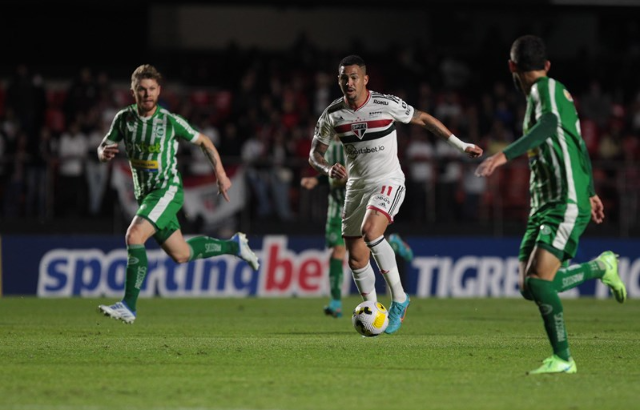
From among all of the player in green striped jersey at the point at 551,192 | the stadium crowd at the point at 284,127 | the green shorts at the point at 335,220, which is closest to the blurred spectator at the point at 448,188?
the stadium crowd at the point at 284,127

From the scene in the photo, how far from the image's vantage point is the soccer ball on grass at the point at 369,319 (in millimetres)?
10273

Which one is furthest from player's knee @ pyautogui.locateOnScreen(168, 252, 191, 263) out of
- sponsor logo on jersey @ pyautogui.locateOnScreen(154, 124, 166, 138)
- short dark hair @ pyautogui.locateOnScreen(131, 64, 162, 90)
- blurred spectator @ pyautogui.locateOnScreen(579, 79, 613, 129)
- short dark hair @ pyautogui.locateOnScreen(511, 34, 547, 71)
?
blurred spectator @ pyautogui.locateOnScreen(579, 79, 613, 129)

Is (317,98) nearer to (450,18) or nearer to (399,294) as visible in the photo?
(450,18)

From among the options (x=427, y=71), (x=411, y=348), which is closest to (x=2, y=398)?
(x=411, y=348)

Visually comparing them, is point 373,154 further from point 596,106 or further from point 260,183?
point 596,106

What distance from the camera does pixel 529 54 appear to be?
25.9 ft

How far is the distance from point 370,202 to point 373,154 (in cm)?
47

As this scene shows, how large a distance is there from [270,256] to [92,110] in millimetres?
4765

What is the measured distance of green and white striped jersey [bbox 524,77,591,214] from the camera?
25.8 ft

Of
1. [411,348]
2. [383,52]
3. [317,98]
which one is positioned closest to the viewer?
[411,348]

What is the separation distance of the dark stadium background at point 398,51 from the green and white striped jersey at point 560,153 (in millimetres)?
13501

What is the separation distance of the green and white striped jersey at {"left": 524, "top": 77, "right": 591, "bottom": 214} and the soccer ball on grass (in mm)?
2678

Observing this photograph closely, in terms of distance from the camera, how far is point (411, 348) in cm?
985

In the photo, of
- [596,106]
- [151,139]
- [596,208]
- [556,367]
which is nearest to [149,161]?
[151,139]
